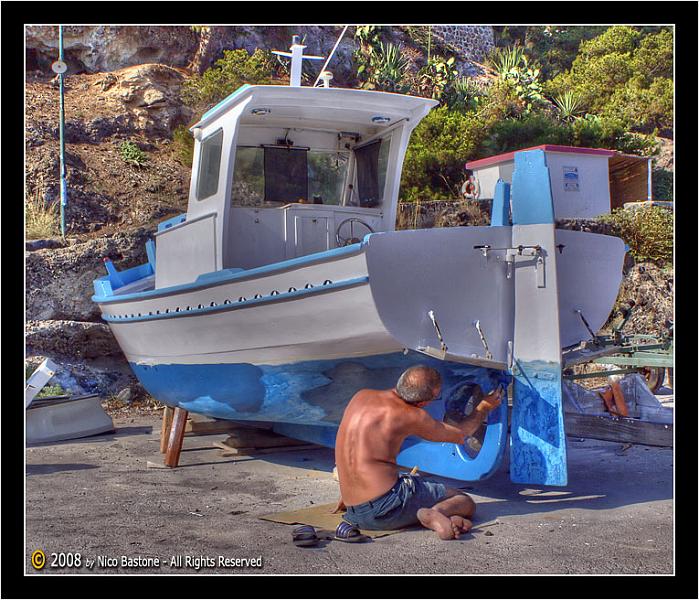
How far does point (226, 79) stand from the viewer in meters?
17.7

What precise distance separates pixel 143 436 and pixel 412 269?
454cm

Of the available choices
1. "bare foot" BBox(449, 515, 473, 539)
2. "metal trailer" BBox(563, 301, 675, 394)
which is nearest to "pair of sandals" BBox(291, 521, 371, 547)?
"bare foot" BBox(449, 515, 473, 539)

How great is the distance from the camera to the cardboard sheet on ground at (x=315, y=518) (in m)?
4.58

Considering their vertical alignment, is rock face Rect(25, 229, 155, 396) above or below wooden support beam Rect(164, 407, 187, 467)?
above

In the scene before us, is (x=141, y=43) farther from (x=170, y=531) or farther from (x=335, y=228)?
(x=170, y=531)

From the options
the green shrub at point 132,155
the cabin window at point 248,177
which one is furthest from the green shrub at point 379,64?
the cabin window at point 248,177

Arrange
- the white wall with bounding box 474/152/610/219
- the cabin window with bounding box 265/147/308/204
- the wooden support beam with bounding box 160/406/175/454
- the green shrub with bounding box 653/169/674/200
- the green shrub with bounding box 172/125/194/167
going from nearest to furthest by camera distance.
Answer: the cabin window with bounding box 265/147/308/204 < the wooden support beam with bounding box 160/406/175/454 < the white wall with bounding box 474/152/610/219 < the green shrub with bounding box 172/125/194/167 < the green shrub with bounding box 653/169/674/200

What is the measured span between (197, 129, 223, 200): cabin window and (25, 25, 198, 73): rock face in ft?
42.6

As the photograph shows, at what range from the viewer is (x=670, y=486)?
18.7 ft

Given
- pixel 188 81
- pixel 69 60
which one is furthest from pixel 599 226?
pixel 69 60

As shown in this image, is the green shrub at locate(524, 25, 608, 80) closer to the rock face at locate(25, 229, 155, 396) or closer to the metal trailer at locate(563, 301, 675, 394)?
the rock face at locate(25, 229, 155, 396)

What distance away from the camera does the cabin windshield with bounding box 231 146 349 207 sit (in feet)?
22.4

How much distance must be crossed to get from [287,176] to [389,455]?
3.38 m

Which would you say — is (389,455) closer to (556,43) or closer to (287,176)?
(287,176)
